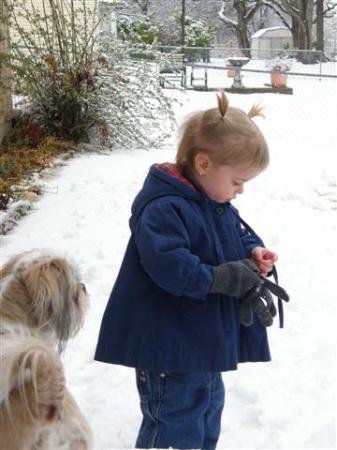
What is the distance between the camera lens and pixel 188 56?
105 feet

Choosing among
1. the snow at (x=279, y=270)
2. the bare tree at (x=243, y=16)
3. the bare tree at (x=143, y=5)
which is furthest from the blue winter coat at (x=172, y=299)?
the bare tree at (x=143, y=5)

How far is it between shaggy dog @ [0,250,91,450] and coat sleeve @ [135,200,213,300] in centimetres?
34

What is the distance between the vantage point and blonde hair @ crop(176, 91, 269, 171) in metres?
2.49

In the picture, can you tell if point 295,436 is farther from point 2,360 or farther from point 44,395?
point 2,360

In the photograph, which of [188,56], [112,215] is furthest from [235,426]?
[188,56]

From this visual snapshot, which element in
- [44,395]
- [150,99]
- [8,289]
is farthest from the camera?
Result: [150,99]

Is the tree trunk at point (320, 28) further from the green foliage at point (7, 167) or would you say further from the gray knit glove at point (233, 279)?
the gray knit glove at point (233, 279)

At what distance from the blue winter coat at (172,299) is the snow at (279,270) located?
1.90 ft

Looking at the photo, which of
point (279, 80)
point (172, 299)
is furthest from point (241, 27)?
point (172, 299)

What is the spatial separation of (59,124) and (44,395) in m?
10.2

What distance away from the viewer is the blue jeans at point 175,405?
2.60 m

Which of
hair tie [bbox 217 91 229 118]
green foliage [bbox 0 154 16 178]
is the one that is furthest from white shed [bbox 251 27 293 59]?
hair tie [bbox 217 91 229 118]

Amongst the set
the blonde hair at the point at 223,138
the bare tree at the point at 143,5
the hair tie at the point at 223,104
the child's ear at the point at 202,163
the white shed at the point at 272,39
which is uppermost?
the bare tree at the point at 143,5

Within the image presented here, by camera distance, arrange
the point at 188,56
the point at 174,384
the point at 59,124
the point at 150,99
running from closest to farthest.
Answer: the point at 174,384
the point at 59,124
the point at 150,99
the point at 188,56
